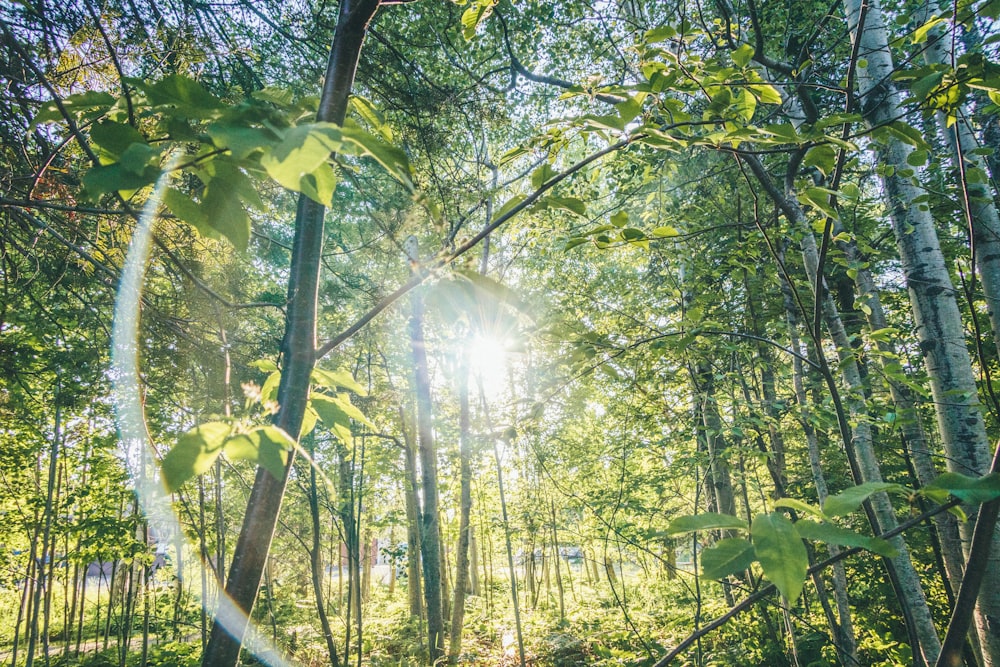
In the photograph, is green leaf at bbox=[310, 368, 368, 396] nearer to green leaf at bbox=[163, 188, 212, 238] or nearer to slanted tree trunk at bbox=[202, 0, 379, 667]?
slanted tree trunk at bbox=[202, 0, 379, 667]

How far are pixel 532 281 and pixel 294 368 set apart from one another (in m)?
8.99

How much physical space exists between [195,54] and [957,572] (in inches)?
199

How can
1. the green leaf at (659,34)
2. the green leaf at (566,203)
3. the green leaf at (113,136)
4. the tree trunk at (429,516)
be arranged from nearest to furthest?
1. the green leaf at (113,136)
2. the green leaf at (566,203)
3. the green leaf at (659,34)
4. the tree trunk at (429,516)

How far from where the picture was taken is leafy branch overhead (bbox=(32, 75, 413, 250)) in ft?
1.50

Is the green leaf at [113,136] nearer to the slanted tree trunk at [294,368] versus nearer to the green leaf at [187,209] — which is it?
the green leaf at [187,209]

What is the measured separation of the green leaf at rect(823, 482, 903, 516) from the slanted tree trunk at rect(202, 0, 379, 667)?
2.58ft

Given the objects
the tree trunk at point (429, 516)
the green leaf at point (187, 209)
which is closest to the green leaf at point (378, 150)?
the green leaf at point (187, 209)

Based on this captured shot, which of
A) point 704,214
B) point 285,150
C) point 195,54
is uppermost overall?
point 704,214

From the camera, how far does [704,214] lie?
438 cm

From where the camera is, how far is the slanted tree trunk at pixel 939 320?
2.11 m

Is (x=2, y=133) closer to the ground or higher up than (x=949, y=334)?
higher up

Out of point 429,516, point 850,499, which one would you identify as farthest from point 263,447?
point 429,516

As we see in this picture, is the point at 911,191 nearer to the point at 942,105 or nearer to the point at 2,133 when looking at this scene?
the point at 942,105

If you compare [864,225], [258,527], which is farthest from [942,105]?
[864,225]
